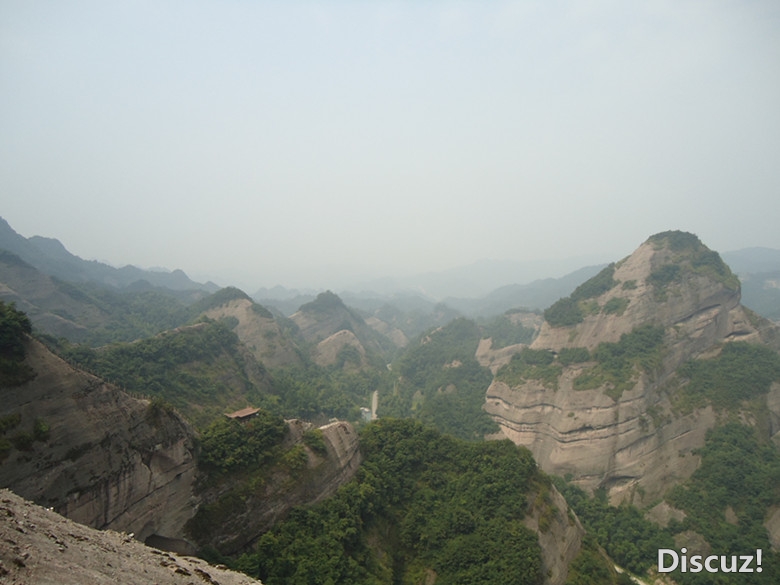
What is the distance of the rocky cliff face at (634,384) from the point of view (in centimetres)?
3956

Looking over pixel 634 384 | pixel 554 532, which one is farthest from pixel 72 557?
pixel 634 384

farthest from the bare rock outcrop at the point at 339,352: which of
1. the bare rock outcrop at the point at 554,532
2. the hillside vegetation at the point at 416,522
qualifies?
the bare rock outcrop at the point at 554,532

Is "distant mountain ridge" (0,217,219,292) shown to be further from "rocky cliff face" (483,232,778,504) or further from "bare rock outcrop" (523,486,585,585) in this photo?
"bare rock outcrop" (523,486,585,585)

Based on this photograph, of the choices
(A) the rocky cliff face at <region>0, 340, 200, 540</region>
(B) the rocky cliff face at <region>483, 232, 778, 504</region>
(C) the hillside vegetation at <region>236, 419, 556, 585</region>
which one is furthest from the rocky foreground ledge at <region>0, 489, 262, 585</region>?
(B) the rocky cliff face at <region>483, 232, 778, 504</region>

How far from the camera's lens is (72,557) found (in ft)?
26.3

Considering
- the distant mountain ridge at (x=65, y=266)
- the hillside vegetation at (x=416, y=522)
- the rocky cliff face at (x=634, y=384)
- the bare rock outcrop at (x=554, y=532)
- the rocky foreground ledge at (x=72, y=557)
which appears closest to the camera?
the rocky foreground ledge at (x=72, y=557)

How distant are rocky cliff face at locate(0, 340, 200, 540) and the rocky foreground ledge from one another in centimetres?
521

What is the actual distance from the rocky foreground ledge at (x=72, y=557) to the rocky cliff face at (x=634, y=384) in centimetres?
3917

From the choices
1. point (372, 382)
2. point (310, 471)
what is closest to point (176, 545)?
point (310, 471)

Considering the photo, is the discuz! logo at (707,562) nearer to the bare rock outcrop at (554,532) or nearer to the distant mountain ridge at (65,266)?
the bare rock outcrop at (554,532)

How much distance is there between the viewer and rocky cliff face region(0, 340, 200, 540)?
14.5 meters

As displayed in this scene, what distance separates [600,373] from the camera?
146ft

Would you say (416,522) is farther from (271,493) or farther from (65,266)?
(65,266)

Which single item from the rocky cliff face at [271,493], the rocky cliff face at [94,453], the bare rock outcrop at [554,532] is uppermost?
the rocky cliff face at [94,453]
